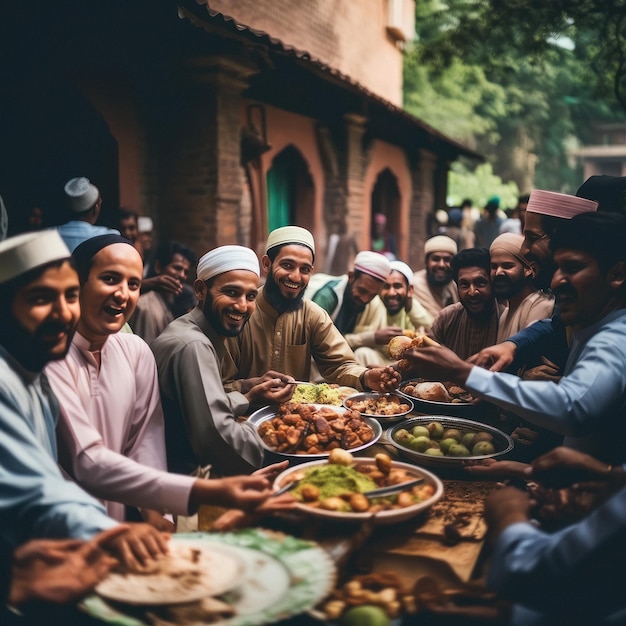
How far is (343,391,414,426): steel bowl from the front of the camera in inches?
133

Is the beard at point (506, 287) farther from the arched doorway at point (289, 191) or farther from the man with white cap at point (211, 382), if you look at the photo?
the arched doorway at point (289, 191)

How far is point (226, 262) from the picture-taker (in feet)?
10.7

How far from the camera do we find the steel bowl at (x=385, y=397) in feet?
11.1

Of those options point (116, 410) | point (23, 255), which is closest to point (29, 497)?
point (23, 255)

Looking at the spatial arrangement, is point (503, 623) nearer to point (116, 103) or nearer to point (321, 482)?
point (321, 482)

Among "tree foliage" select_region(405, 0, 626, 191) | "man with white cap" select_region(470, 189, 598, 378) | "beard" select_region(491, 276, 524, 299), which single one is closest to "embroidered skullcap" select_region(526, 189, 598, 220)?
"man with white cap" select_region(470, 189, 598, 378)

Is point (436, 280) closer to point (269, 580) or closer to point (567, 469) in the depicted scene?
point (567, 469)

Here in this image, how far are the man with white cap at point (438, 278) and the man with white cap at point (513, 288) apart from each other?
2.35 meters

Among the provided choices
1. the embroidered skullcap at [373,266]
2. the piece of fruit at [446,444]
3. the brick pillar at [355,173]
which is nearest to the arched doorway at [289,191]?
the brick pillar at [355,173]

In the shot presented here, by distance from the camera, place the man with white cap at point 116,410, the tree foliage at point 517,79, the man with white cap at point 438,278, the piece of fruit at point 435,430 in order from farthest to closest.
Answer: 1. the tree foliage at point 517,79
2. the man with white cap at point 438,278
3. the piece of fruit at point 435,430
4. the man with white cap at point 116,410

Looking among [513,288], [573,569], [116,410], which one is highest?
[513,288]

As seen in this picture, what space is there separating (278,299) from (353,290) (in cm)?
173

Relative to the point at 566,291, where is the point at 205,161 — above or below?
above

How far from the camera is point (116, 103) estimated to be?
271 inches
